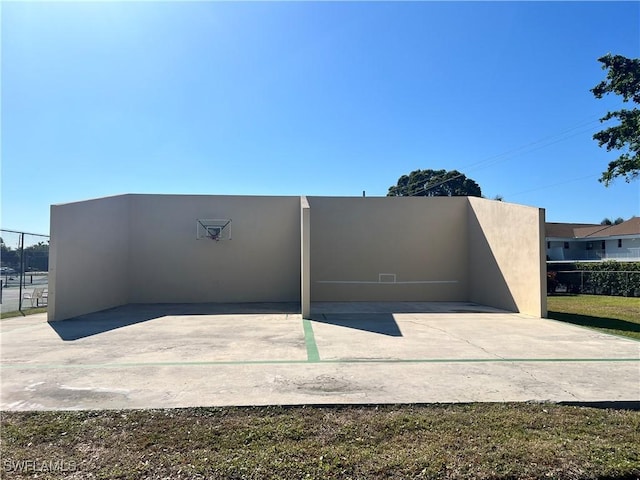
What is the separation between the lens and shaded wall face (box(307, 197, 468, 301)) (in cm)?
1321

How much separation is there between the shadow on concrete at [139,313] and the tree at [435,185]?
27.4 metres

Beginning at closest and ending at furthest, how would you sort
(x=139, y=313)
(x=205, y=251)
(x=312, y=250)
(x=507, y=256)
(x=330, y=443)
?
(x=330, y=443), (x=139, y=313), (x=507, y=256), (x=205, y=251), (x=312, y=250)

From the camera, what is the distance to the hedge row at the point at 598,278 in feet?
53.0

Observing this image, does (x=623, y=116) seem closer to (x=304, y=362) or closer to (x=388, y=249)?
(x=388, y=249)

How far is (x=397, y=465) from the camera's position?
9.02 feet

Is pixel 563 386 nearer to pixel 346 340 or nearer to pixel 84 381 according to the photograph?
pixel 346 340

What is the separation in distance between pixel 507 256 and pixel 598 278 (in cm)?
960

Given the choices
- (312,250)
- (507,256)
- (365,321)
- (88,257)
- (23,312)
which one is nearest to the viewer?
(365,321)

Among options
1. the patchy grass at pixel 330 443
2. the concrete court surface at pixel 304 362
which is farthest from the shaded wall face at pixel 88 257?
the patchy grass at pixel 330 443

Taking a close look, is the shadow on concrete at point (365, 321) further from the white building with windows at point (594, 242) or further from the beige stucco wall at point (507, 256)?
the white building with windows at point (594, 242)

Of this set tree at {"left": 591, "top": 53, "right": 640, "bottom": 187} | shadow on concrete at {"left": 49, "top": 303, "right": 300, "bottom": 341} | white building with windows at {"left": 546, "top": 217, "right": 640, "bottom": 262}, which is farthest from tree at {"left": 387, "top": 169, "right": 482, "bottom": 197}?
shadow on concrete at {"left": 49, "top": 303, "right": 300, "bottom": 341}

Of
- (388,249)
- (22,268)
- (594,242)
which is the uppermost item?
(594,242)

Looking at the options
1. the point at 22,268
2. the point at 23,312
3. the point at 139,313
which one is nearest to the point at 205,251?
the point at 139,313

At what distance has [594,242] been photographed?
32.3 m
